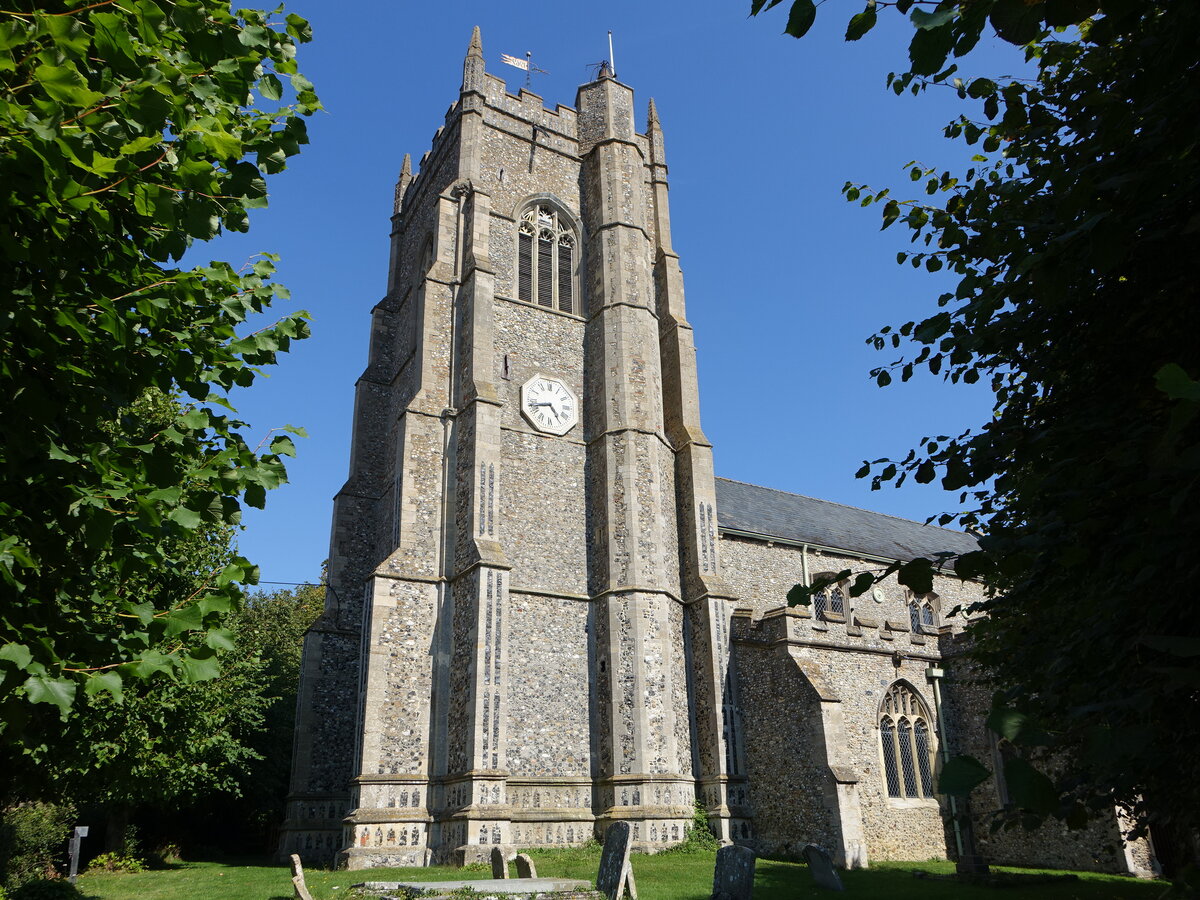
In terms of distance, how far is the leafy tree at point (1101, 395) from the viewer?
261cm

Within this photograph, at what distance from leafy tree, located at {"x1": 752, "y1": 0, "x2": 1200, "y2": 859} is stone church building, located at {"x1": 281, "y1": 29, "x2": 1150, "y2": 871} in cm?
1335

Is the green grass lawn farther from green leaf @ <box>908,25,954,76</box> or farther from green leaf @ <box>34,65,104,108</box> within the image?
green leaf @ <box>908,25,954,76</box>

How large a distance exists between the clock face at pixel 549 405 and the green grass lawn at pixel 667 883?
9.84m

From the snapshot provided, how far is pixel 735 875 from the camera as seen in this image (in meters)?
10.6

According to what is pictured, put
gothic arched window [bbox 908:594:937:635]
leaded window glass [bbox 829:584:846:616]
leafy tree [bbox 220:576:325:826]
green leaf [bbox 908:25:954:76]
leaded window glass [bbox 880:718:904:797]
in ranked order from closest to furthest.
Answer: green leaf [bbox 908:25:954:76] → leaded window glass [bbox 880:718:904:797] → leafy tree [bbox 220:576:325:826] → leaded window glass [bbox 829:584:846:616] → gothic arched window [bbox 908:594:937:635]

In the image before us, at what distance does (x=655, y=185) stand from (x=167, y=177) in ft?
74.7

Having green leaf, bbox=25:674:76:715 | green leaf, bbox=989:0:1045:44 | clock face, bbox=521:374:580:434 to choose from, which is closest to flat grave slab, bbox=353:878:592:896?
green leaf, bbox=25:674:76:715

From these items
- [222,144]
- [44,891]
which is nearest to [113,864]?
[44,891]

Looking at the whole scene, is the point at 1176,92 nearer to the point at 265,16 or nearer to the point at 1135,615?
the point at 1135,615

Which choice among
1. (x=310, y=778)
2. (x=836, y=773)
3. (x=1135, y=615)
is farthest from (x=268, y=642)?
(x=1135, y=615)

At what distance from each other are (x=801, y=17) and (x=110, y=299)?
3.91 meters

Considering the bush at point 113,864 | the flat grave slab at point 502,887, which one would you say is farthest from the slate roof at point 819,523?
the bush at point 113,864

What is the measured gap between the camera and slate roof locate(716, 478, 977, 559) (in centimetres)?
2592

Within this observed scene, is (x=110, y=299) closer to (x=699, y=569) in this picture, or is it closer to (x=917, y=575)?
(x=917, y=575)
